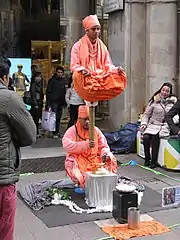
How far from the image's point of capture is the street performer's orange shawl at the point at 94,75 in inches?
216

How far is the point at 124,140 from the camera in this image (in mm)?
9320

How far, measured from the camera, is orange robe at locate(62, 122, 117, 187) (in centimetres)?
601

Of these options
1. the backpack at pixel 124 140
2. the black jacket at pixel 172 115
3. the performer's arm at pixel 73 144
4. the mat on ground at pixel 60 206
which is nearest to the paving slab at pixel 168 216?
the mat on ground at pixel 60 206

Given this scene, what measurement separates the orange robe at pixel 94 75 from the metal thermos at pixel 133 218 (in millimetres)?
1467

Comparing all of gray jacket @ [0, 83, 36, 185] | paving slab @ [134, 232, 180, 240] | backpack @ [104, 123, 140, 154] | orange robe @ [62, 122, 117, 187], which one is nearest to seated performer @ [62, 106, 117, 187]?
orange robe @ [62, 122, 117, 187]

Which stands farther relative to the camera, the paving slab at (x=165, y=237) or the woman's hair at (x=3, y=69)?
the paving slab at (x=165, y=237)

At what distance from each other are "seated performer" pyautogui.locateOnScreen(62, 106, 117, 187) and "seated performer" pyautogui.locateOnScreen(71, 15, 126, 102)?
0.55 meters

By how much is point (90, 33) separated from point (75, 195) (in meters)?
2.16

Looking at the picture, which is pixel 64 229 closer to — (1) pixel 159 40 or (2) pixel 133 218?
(2) pixel 133 218

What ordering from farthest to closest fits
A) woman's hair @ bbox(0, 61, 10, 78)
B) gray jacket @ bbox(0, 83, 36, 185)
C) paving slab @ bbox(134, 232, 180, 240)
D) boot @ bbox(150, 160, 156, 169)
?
boot @ bbox(150, 160, 156, 169), paving slab @ bbox(134, 232, 180, 240), woman's hair @ bbox(0, 61, 10, 78), gray jacket @ bbox(0, 83, 36, 185)

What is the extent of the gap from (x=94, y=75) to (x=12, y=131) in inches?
95.9

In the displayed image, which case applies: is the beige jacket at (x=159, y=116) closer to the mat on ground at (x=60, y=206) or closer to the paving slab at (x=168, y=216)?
the mat on ground at (x=60, y=206)

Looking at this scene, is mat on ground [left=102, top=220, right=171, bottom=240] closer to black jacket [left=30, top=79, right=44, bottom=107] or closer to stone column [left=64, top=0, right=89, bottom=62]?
black jacket [left=30, top=79, right=44, bottom=107]

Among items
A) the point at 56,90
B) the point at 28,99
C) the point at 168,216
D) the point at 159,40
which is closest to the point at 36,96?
the point at 28,99
